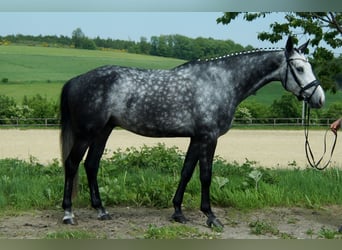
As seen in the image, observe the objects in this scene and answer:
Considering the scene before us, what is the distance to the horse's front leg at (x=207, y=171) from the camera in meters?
5.20

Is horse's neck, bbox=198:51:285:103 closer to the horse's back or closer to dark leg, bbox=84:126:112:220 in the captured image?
the horse's back

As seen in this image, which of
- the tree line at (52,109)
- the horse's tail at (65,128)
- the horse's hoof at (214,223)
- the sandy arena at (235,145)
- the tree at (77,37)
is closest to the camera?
the horse's hoof at (214,223)

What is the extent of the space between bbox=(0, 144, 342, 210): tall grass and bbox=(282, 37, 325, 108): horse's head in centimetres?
156

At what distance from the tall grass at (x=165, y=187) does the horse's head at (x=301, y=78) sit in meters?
1.56

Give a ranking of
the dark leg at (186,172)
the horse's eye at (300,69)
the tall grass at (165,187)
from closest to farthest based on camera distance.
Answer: the horse's eye at (300,69)
the dark leg at (186,172)
the tall grass at (165,187)

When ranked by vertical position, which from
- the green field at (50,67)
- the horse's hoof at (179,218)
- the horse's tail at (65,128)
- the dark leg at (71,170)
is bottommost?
the horse's hoof at (179,218)

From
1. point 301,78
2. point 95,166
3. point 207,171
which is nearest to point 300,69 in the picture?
point 301,78

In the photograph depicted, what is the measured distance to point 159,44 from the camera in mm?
8117

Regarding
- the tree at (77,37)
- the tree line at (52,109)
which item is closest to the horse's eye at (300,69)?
the tree line at (52,109)

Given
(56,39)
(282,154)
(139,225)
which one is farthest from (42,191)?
(282,154)

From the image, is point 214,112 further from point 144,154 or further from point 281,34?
point 281,34

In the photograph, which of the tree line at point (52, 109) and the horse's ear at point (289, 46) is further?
the tree line at point (52, 109)

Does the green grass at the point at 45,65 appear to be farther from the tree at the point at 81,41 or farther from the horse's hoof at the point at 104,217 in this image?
the horse's hoof at the point at 104,217

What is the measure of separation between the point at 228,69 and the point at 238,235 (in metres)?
1.70
